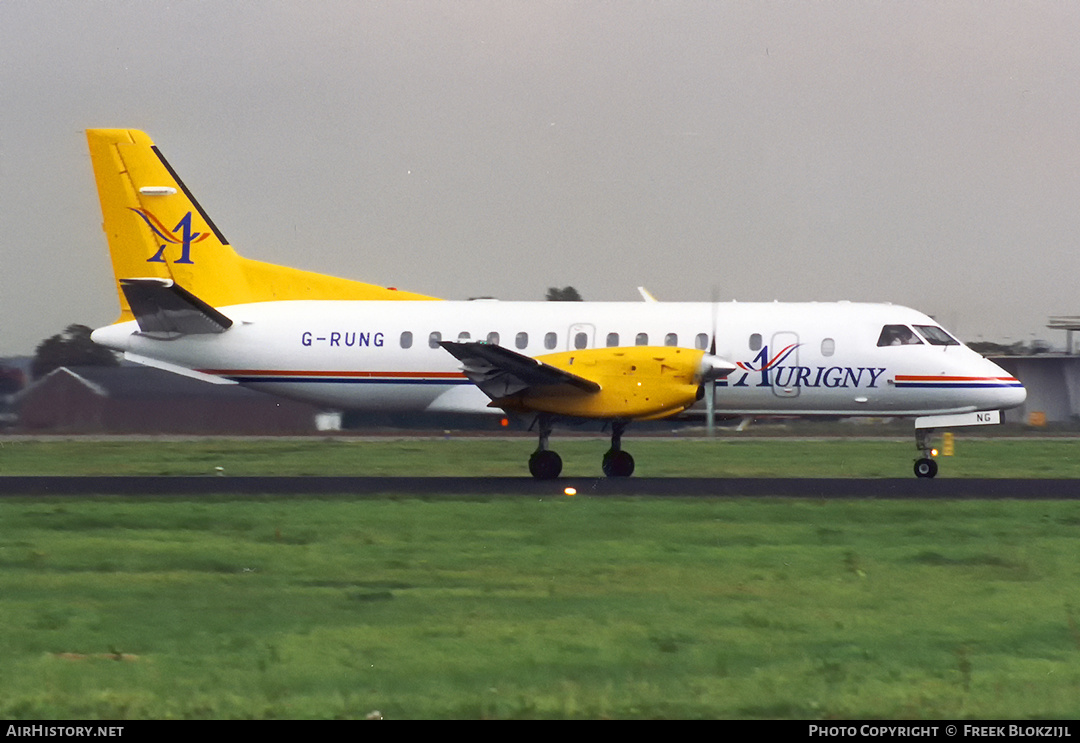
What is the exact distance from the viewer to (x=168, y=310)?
22547mm

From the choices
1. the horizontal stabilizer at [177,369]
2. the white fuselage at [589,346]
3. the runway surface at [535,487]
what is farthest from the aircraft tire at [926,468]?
Answer: the horizontal stabilizer at [177,369]

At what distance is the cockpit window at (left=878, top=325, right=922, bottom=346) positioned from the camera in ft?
74.7

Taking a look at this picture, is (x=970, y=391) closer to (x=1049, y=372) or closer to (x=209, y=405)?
(x=209, y=405)

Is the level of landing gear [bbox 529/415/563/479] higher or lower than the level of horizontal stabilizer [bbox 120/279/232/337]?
lower

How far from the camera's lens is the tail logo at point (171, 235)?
2423 centimetres

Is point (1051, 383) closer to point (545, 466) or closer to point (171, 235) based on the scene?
point (545, 466)

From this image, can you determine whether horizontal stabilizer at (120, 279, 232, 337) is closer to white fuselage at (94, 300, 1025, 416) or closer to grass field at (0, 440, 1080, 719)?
white fuselage at (94, 300, 1025, 416)

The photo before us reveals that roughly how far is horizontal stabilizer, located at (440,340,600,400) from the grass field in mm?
2730

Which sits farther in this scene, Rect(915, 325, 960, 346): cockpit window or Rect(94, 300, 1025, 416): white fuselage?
Rect(915, 325, 960, 346): cockpit window

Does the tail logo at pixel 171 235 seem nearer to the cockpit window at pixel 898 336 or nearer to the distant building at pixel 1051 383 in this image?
the cockpit window at pixel 898 336

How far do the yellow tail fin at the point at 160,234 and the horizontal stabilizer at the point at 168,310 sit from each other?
3.98ft

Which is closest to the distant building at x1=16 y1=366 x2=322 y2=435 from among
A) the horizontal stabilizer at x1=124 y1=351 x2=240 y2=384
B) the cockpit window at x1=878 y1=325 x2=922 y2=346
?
the horizontal stabilizer at x1=124 y1=351 x2=240 y2=384

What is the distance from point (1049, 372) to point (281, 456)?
37.5 metres
